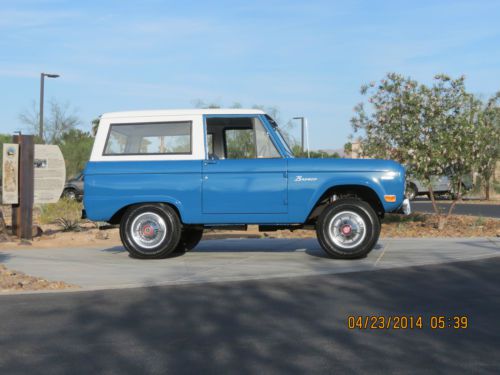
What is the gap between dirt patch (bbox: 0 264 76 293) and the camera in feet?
30.3

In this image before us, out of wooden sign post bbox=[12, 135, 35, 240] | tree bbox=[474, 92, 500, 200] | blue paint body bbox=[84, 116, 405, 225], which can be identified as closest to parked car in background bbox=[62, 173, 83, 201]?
wooden sign post bbox=[12, 135, 35, 240]

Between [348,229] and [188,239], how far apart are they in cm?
317

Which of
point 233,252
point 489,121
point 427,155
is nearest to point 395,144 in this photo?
point 427,155

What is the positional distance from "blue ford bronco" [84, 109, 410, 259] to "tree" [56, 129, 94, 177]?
3198 cm

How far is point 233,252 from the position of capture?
42.8 feet

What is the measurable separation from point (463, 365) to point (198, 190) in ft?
21.7

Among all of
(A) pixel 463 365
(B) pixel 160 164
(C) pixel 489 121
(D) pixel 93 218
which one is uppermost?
(C) pixel 489 121

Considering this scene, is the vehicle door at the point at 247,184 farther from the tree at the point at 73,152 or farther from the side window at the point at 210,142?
the tree at the point at 73,152

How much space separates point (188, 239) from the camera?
13.4 m

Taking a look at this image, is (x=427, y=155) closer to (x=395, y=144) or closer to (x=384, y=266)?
(x=395, y=144)

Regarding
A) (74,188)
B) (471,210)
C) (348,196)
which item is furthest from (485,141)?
(74,188)

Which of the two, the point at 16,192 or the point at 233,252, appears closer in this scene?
the point at 233,252

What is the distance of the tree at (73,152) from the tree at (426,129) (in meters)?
27.7

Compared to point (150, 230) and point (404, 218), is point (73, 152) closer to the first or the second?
point (404, 218)
